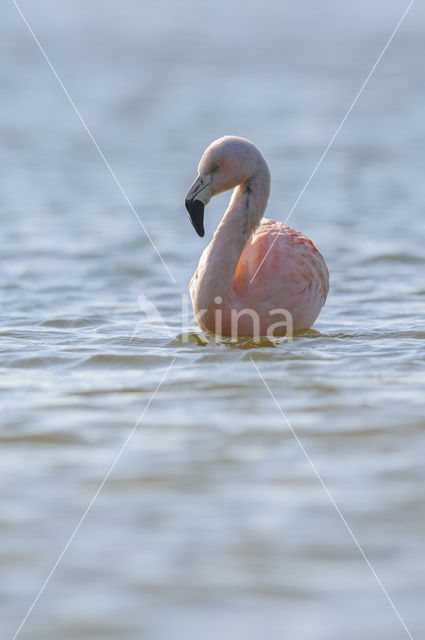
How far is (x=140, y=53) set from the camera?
70.7ft

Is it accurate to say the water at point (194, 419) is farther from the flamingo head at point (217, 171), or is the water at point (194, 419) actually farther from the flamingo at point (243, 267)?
the flamingo head at point (217, 171)

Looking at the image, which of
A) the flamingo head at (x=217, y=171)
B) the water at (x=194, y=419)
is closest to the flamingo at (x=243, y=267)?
the flamingo head at (x=217, y=171)

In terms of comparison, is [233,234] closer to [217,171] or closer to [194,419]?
[217,171]

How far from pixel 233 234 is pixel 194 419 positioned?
5.61 feet

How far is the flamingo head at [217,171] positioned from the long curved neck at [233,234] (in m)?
0.12

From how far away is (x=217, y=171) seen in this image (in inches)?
219

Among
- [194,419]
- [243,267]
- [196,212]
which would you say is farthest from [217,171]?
[194,419]

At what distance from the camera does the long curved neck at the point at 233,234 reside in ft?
18.2

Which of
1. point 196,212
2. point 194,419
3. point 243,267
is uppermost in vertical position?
point 196,212

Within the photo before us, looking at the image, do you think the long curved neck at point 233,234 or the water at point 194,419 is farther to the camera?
the long curved neck at point 233,234

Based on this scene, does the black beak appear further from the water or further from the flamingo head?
the water

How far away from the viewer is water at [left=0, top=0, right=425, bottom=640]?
2854 mm

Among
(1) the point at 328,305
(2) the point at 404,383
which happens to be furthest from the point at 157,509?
(1) the point at 328,305

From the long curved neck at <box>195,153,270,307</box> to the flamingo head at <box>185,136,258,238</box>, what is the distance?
0.40 ft
